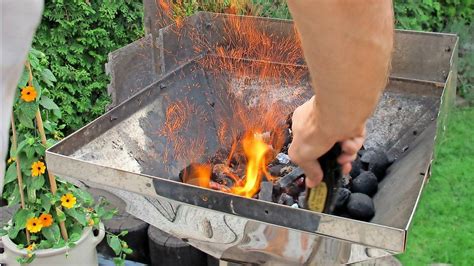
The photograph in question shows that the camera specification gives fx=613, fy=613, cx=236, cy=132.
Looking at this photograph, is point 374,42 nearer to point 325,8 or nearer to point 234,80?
point 325,8

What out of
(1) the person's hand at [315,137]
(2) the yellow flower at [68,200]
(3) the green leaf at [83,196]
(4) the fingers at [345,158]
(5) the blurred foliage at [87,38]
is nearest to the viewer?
(1) the person's hand at [315,137]

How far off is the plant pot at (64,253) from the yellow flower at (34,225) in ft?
0.34

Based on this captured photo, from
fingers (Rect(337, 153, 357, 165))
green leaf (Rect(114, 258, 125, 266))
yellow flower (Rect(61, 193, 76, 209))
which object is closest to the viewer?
fingers (Rect(337, 153, 357, 165))

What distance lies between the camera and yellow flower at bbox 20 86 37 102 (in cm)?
235

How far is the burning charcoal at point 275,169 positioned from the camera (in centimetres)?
262

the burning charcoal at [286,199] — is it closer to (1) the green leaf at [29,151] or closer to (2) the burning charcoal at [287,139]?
(2) the burning charcoal at [287,139]

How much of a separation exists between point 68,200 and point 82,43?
4.64ft

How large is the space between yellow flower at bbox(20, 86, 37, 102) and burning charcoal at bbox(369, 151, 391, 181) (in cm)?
137

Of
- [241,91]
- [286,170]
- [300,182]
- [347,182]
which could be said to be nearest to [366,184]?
[347,182]

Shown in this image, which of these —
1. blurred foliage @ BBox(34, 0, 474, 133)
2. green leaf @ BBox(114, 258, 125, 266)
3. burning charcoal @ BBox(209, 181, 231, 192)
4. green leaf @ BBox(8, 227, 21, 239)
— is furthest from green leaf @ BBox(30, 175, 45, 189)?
blurred foliage @ BBox(34, 0, 474, 133)

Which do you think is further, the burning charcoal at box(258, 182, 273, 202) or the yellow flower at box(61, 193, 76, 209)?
the yellow flower at box(61, 193, 76, 209)

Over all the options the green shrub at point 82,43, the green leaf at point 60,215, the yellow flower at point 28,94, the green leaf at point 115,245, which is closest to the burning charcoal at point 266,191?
the green leaf at point 115,245

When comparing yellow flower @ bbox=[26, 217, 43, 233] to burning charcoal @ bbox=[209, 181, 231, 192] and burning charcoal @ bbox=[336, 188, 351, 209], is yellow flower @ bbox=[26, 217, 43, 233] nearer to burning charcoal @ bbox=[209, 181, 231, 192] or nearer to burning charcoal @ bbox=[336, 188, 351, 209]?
burning charcoal @ bbox=[209, 181, 231, 192]

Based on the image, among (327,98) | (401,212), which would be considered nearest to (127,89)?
(401,212)
